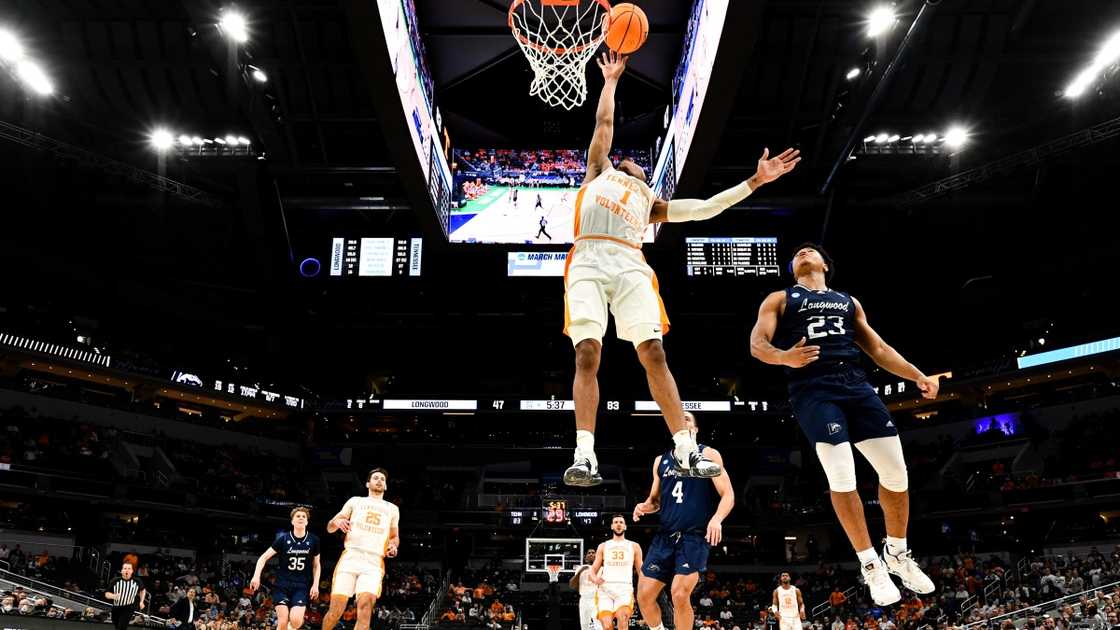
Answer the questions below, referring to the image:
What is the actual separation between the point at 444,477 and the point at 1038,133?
27.2 m

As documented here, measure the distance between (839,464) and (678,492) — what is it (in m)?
3.04

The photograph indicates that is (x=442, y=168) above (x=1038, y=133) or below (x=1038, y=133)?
below

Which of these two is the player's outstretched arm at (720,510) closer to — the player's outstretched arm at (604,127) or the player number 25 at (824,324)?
the player number 25 at (824,324)

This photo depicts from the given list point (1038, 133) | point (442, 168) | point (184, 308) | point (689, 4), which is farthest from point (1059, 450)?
point (184, 308)

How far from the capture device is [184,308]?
114 ft

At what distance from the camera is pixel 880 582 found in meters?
5.59

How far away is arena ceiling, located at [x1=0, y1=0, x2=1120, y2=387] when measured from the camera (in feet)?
63.9

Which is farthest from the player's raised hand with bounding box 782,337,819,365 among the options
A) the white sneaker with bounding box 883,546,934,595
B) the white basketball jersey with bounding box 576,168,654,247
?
the white sneaker with bounding box 883,546,934,595

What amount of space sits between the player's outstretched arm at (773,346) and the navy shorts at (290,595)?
26.7ft

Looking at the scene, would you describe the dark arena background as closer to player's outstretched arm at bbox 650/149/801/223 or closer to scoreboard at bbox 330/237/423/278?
scoreboard at bbox 330/237/423/278

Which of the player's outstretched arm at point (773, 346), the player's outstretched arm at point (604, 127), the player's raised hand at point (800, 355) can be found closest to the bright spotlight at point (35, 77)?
the player's outstretched arm at point (604, 127)

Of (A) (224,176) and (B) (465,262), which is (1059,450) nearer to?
(B) (465,262)

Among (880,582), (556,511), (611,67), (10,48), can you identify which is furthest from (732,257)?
(880,582)

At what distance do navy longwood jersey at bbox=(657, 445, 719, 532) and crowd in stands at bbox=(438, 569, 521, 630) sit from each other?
18400 mm
